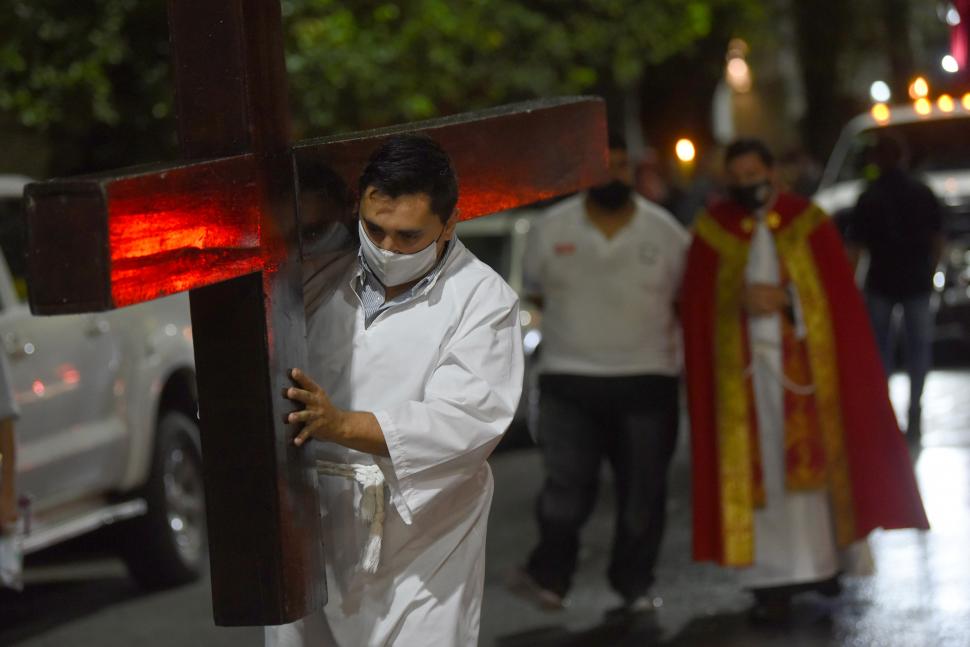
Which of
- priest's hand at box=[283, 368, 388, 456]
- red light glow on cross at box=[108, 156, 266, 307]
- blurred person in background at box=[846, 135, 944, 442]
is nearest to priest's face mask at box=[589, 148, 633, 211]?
priest's hand at box=[283, 368, 388, 456]

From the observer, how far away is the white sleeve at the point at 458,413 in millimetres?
3717

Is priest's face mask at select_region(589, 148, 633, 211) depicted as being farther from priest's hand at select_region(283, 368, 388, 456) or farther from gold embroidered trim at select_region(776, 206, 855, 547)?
priest's hand at select_region(283, 368, 388, 456)

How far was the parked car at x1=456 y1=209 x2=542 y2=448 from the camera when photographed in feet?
41.6

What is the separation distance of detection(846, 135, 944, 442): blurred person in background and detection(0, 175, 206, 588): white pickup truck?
4856 mm

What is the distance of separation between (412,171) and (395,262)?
0.20m

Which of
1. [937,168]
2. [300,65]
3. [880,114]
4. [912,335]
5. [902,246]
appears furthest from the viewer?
[880,114]

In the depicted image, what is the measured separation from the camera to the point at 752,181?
297 inches

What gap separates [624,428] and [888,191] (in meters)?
4.95

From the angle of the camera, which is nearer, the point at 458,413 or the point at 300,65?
the point at 458,413

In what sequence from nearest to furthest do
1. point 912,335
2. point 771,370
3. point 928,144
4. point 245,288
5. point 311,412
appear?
point 245,288 → point 311,412 → point 771,370 → point 912,335 → point 928,144

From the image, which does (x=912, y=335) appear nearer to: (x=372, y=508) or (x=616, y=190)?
(x=616, y=190)

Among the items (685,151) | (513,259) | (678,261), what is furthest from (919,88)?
(678,261)

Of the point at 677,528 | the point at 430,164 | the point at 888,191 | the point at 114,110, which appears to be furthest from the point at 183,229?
the point at 114,110

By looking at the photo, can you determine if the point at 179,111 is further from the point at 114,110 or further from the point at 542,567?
the point at 114,110
